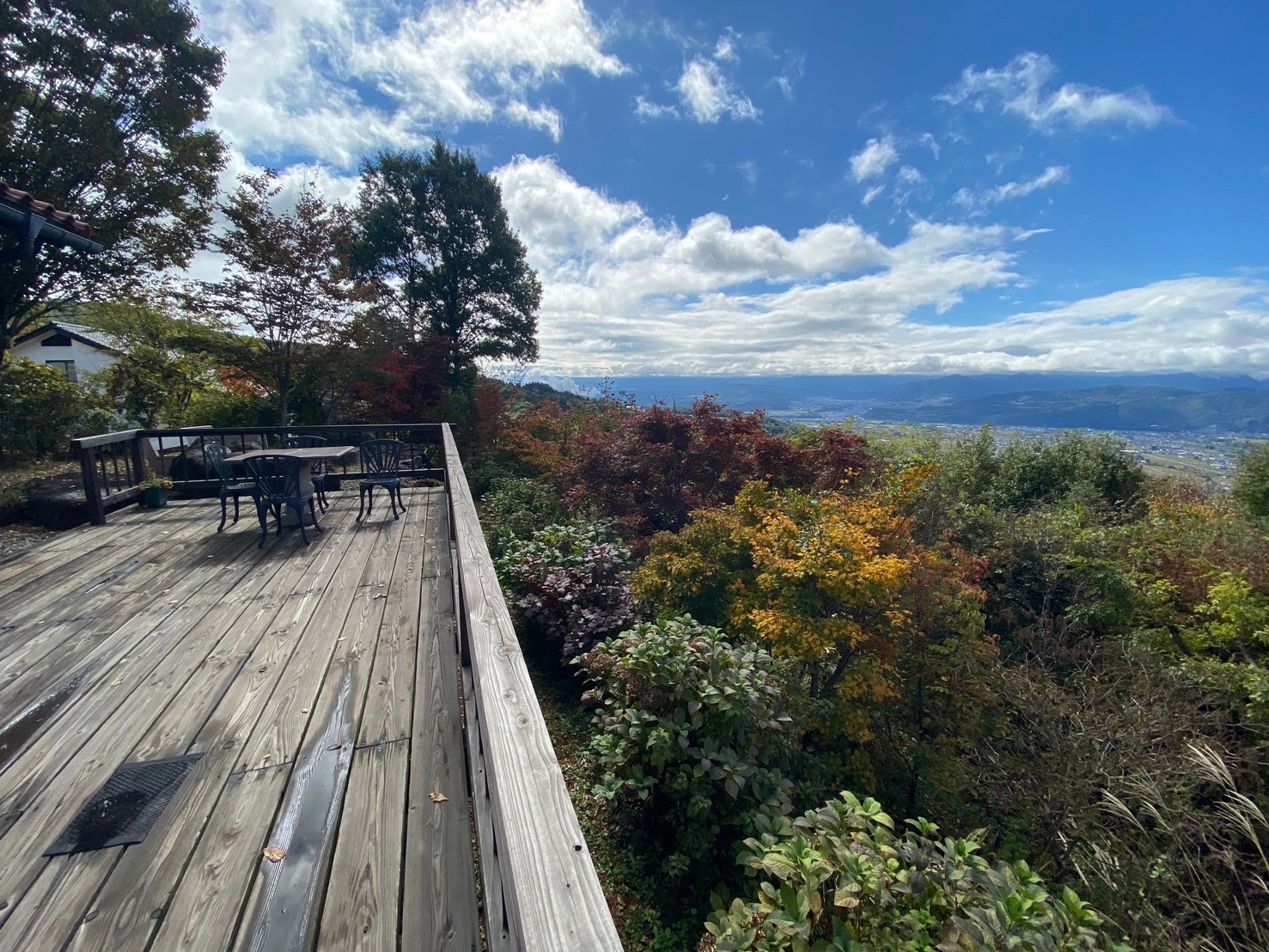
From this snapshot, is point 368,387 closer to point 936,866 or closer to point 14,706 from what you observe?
point 14,706

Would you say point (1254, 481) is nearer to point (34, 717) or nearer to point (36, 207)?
point (34, 717)

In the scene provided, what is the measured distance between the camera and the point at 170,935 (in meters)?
1.43

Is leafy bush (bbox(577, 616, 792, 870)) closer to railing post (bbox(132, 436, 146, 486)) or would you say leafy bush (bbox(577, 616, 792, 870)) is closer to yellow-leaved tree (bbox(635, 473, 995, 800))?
yellow-leaved tree (bbox(635, 473, 995, 800))

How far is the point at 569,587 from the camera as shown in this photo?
4980 millimetres

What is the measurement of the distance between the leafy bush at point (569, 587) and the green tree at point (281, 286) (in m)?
8.03

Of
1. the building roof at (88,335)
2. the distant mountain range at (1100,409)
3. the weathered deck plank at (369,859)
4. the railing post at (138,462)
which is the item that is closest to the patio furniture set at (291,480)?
the railing post at (138,462)

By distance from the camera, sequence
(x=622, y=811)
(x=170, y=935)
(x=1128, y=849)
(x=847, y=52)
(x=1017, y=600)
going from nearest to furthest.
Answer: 1. (x=170, y=935)
2. (x=1128, y=849)
3. (x=622, y=811)
4. (x=1017, y=600)
5. (x=847, y=52)

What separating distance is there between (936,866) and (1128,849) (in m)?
1.83

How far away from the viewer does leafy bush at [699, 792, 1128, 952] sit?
67.4 inches

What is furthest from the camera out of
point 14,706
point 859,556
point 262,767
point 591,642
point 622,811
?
point 591,642

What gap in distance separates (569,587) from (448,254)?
1408 centimetres

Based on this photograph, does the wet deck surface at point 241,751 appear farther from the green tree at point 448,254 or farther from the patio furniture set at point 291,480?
the green tree at point 448,254

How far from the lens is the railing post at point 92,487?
511 centimetres

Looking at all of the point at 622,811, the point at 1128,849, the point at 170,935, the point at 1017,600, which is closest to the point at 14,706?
the point at 170,935
